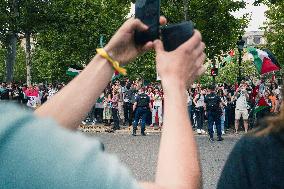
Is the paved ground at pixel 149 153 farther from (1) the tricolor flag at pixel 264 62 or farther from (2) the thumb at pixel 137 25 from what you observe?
(2) the thumb at pixel 137 25

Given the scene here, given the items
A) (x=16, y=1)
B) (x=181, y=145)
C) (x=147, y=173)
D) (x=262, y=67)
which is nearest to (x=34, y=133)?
(x=181, y=145)

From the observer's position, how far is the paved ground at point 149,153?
9.06 meters

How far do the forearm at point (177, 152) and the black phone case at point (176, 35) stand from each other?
0.17 m

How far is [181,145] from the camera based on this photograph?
123 centimetres

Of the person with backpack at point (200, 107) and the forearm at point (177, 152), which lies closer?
the forearm at point (177, 152)

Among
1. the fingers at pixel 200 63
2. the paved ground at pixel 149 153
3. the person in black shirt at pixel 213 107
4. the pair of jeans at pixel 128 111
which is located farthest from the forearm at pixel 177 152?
the pair of jeans at pixel 128 111

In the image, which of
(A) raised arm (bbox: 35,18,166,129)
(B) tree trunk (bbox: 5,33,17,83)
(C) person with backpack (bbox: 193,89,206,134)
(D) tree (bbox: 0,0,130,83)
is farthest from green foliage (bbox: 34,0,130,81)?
(A) raised arm (bbox: 35,18,166,129)

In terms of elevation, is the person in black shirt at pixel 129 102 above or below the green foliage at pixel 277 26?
below

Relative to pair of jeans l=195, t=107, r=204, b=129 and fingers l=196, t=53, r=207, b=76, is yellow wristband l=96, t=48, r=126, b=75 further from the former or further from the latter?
pair of jeans l=195, t=107, r=204, b=129

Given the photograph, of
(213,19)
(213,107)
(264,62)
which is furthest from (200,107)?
(213,19)

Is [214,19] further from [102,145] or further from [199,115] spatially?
[102,145]

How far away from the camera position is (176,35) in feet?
4.73

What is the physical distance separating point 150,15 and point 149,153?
1079 centimetres

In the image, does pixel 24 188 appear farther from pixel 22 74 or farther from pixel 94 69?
pixel 22 74
